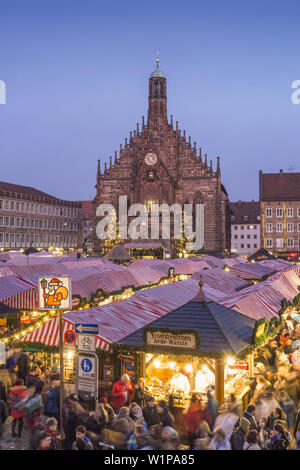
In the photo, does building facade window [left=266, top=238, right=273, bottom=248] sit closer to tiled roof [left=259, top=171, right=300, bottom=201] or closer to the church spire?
tiled roof [left=259, top=171, right=300, bottom=201]

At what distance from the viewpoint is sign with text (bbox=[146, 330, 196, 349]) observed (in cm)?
878

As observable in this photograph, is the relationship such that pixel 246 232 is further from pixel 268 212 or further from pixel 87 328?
pixel 87 328

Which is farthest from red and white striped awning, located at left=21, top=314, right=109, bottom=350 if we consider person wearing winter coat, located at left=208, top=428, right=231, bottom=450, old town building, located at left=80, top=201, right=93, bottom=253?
old town building, located at left=80, top=201, right=93, bottom=253

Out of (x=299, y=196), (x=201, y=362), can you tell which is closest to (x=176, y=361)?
(x=201, y=362)

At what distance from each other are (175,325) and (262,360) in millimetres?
3353

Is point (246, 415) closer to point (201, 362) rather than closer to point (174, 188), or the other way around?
point (201, 362)

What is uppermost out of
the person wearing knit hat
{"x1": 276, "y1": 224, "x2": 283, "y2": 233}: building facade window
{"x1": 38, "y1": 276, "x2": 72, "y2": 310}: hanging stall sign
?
{"x1": 276, "y1": 224, "x2": 283, "y2": 233}: building facade window

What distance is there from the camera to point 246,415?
305 inches

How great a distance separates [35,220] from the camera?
78062 millimetres

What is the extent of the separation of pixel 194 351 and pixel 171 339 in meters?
0.49

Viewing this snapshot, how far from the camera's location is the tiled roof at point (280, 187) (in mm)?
74188

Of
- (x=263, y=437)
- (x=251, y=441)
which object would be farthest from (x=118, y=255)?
(x=251, y=441)

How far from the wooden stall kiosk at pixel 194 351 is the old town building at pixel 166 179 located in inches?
2056

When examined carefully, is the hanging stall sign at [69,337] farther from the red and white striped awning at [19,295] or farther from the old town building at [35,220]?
the old town building at [35,220]
